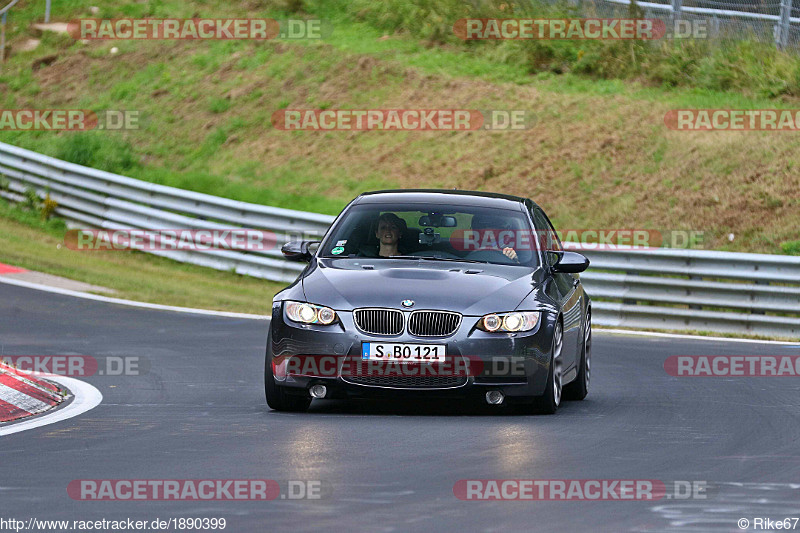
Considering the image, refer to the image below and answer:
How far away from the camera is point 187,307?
18484 mm

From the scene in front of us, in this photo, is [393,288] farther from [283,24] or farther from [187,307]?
[283,24]

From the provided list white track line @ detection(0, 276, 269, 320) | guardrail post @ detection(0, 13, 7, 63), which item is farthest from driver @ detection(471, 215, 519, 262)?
guardrail post @ detection(0, 13, 7, 63)

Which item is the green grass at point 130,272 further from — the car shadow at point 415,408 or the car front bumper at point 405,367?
the car front bumper at point 405,367

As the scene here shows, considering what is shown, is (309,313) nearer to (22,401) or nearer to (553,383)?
(553,383)

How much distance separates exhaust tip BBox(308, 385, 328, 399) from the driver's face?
1512 millimetres

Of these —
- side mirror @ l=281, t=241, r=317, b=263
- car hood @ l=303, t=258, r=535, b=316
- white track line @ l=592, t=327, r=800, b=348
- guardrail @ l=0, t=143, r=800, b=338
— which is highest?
side mirror @ l=281, t=241, r=317, b=263

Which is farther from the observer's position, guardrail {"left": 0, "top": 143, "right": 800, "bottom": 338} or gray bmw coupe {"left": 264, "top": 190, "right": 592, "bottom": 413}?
guardrail {"left": 0, "top": 143, "right": 800, "bottom": 338}

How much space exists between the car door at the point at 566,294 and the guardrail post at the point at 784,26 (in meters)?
14.8

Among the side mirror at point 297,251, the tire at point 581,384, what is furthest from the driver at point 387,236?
the tire at point 581,384

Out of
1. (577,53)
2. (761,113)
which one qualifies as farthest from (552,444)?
(577,53)

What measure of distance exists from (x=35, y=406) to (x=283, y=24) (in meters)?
23.8

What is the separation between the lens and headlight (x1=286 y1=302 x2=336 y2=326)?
954cm

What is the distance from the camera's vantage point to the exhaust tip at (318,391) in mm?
9594

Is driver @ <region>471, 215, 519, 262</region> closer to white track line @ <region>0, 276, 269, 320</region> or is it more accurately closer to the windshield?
the windshield
